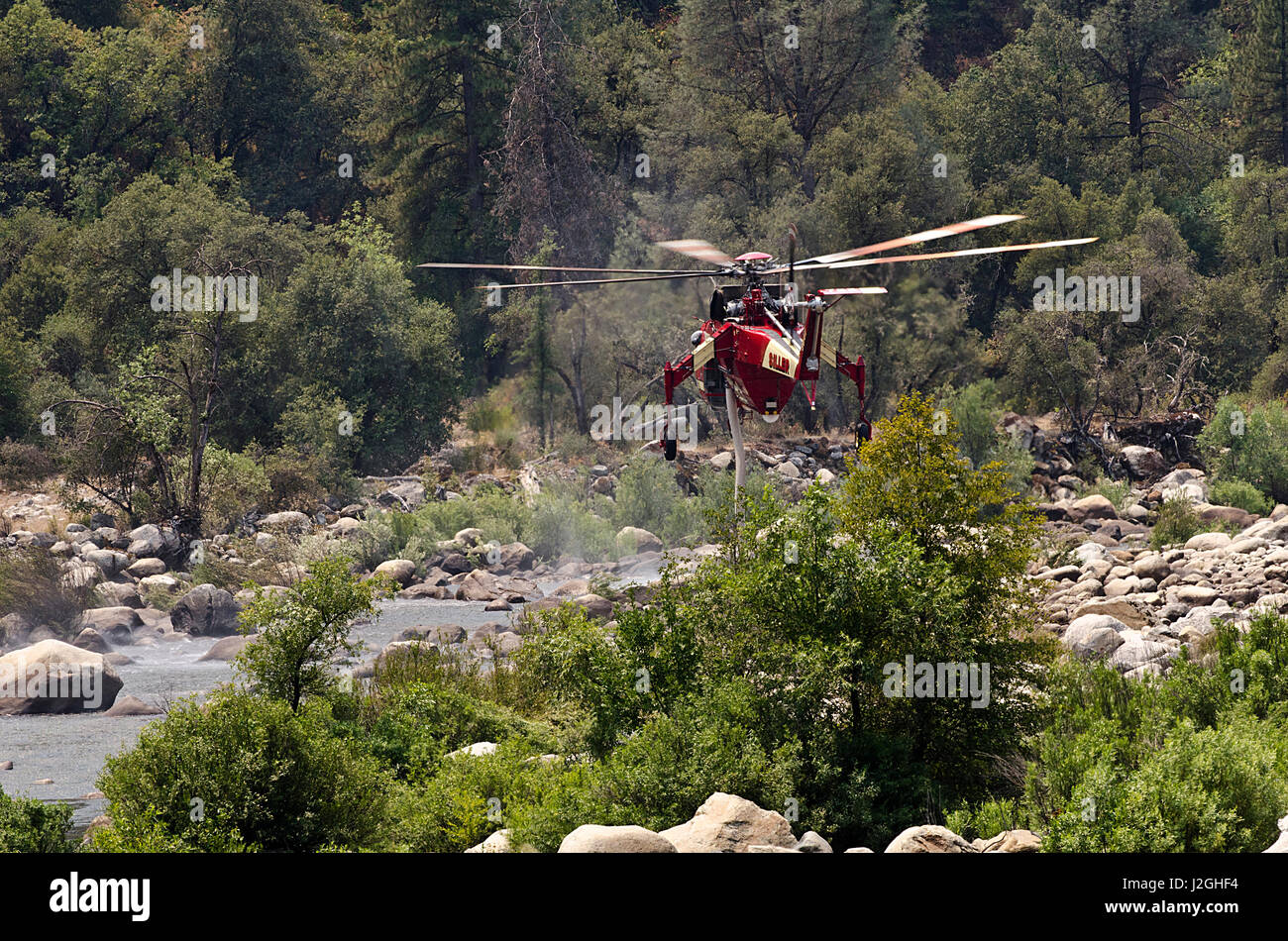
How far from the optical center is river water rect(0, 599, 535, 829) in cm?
1809

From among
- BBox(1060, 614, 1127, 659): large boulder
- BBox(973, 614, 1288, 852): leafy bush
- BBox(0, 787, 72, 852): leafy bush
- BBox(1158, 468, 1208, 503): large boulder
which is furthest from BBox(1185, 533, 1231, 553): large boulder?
BBox(0, 787, 72, 852): leafy bush

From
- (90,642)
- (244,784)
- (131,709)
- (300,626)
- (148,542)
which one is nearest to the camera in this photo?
(244,784)

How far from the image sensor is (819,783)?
14031 millimetres

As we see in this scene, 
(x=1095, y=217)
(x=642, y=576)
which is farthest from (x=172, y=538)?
(x=1095, y=217)

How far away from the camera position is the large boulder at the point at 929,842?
1171 cm

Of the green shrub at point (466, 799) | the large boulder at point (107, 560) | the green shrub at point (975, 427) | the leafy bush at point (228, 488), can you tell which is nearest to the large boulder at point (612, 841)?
the green shrub at point (466, 799)

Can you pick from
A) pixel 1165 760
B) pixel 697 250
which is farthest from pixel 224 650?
pixel 1165 760

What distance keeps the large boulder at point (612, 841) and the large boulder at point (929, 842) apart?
172 cm

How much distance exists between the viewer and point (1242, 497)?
36.3m

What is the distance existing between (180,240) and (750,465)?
55.7ft

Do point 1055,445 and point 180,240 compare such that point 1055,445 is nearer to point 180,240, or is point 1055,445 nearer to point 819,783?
point 180,240

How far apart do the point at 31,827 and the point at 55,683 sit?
34.1 ft

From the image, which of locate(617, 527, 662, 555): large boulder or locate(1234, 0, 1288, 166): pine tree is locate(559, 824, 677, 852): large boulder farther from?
locate(1234, 0, 1288, 166): pine tree

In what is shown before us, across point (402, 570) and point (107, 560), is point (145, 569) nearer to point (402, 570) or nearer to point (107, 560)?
point (107, 560)
